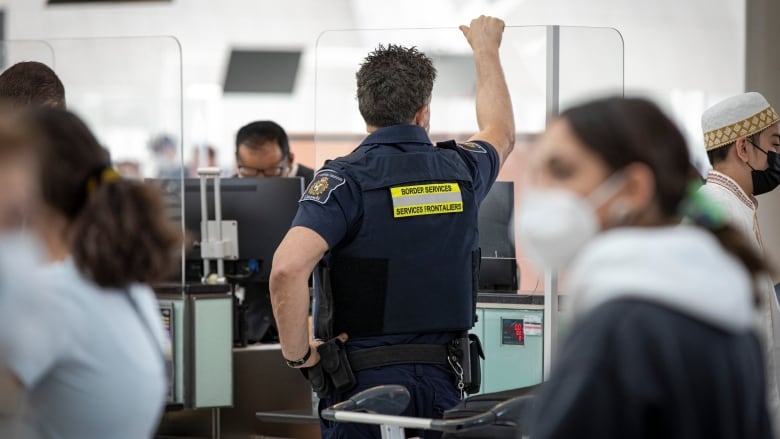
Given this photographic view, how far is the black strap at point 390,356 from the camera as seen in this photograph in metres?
2.72

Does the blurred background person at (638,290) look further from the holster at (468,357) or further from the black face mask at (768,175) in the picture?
the black face mask at (768,175)

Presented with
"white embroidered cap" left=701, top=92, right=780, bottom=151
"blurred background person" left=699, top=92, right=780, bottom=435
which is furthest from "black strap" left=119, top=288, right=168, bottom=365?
"white embroidered cap" left=701, top=92, right=780, bottom=151

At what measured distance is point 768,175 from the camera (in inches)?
121

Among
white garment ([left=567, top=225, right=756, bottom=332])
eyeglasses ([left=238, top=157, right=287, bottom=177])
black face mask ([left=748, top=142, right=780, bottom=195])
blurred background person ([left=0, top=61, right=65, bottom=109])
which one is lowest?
white garment ([left=567, top=225, right=756, bottom=332])

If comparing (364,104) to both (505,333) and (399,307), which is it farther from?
(505,333)

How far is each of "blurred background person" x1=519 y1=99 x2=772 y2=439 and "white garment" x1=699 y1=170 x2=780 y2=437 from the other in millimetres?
1539

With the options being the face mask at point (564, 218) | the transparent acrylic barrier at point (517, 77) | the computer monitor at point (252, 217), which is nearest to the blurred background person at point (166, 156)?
the computer monitor at point (252, 217)

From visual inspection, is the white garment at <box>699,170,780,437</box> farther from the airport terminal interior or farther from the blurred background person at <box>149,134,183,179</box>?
the blurred background person at <box>149,134,183,179</box>

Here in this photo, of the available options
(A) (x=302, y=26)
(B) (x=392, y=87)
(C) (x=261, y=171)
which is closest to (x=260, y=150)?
(C) (x=261, y=171)

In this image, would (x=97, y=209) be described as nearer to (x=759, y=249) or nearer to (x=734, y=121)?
(x=759, y=249)

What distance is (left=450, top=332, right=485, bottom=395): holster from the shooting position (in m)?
2.79

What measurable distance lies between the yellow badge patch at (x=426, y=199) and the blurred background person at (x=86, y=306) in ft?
3.91

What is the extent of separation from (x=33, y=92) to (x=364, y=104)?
0.79m

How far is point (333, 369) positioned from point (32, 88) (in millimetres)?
972
